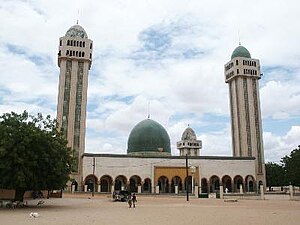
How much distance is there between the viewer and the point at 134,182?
61719mm

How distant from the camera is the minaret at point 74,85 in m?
61.4

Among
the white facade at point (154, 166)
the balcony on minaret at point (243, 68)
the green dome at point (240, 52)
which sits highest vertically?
the green dome at point (240, 52)

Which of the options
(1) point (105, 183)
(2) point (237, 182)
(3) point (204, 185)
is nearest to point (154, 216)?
(1) point (105, 183)

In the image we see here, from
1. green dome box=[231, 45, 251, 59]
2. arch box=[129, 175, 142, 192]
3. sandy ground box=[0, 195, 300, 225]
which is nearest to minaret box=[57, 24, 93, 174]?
arch box=[129, 175, 142, 192]

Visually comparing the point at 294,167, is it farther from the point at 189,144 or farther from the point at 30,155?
the point at 189,144

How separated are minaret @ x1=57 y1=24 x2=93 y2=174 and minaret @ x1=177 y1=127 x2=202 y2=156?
43.9 metres

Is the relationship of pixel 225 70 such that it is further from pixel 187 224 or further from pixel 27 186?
pixel 187 224

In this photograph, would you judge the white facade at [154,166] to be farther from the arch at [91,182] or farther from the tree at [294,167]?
the tree at [294,167]

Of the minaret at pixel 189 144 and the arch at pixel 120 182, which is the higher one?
the minaret at pixel 189 144

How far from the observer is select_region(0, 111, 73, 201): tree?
22219 mm

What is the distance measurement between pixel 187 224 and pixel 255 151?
58.3m

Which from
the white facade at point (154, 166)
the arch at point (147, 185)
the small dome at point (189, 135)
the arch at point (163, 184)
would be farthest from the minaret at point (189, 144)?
the arch at point (147, 185)

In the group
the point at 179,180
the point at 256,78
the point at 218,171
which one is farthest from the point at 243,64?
the point at 179,180

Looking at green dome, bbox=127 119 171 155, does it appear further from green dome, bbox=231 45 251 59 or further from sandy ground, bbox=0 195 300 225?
sandy ground, bbox=0 195 300 225
